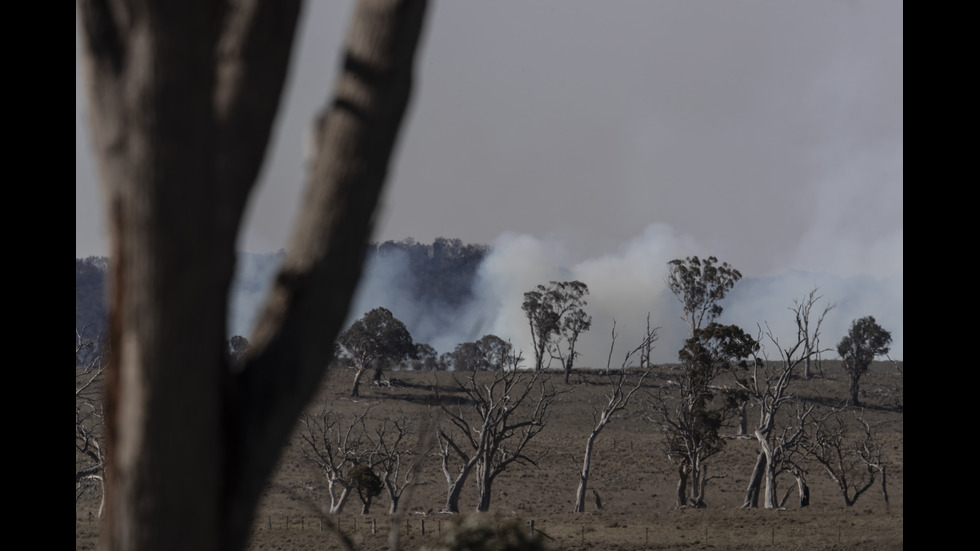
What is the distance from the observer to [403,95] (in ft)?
9.09

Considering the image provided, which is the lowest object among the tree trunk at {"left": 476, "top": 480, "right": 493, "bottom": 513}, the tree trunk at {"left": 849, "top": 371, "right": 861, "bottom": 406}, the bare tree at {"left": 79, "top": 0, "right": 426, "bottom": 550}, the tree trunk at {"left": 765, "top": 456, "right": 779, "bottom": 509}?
the tree trunk at {"left": 476, "top": 480, "right": 493, "bottom": 513}

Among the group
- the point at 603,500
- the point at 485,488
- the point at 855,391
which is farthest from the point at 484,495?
the point at 855,391

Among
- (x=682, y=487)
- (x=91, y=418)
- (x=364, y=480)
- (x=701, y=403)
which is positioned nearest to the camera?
(x=364, y=480)

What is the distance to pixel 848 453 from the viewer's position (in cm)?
2764

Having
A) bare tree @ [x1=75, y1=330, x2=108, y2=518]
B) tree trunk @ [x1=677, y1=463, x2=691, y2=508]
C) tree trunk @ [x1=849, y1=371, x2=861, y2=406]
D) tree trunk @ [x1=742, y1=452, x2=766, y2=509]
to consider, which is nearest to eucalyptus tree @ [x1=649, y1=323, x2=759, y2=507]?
tree trunk @ [x1=677, y1=463, x2=691, y2=508]

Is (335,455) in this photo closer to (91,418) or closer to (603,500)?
(91,418)

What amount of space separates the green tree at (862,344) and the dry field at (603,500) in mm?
2018

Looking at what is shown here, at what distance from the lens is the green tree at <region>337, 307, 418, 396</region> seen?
160 ft

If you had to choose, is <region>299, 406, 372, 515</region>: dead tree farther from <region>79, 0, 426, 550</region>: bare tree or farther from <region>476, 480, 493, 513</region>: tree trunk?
<region>79, 0, 426, 550</region>: bare tree

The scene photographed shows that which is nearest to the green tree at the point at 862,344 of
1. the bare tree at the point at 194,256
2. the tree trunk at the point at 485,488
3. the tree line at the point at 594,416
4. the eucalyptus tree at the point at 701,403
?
the tree line at the point at 594,416

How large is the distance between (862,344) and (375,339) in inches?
1218

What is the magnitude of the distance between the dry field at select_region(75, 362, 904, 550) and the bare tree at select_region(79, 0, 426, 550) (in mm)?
409

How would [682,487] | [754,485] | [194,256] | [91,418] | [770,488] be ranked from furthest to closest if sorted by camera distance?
1. [682,487]
2. [754,485]
3. [770,488]
4. [91,418]
5. [194,256]

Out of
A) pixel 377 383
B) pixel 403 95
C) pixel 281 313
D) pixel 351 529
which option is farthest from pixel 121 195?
pixel 377 383
